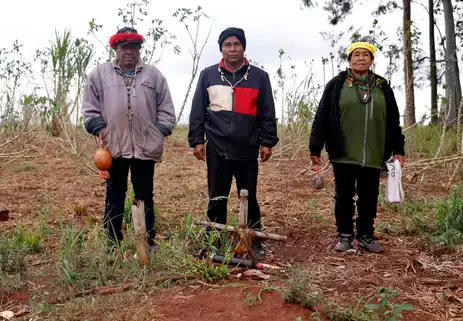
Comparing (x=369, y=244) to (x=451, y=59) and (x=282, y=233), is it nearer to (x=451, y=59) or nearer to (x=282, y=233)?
(x=282, y=233)

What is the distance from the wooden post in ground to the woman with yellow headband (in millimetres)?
1431

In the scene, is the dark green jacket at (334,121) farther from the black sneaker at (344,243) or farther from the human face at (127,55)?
the human face at (127,55)

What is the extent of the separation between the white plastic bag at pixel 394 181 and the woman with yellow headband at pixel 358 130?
8cm

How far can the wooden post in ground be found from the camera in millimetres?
3371

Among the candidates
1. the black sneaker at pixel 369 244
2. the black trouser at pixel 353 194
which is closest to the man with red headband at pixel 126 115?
the black trouser at pixel 353 194

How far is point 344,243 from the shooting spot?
165 inches

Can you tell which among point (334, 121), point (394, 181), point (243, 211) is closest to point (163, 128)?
point (243, 211)

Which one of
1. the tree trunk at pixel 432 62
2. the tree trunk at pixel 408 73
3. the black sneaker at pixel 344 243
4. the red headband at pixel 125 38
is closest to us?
the red headband at pixel 125 38

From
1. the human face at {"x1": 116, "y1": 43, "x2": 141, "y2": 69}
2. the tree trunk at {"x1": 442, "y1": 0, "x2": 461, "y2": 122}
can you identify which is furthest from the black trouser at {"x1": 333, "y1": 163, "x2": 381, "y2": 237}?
the tree trunk at {"x1": 442, "y1": 0, "x2": 461, "y2": 122}

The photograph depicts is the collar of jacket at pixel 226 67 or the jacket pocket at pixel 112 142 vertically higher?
the collar of jacket at pixel 226 67

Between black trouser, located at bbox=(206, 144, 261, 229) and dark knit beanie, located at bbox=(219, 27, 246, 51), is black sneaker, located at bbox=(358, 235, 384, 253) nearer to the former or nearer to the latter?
black trouser, located at bbox=(206, 144, 261, 229)

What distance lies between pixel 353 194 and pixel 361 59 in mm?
1040

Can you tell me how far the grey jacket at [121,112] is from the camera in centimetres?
371

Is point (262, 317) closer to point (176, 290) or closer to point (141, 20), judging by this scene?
point (176, 290)
